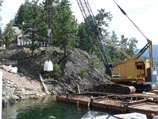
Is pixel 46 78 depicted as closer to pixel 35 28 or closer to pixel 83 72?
pixel 83 72

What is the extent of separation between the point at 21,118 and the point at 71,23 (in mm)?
Answer: 33919

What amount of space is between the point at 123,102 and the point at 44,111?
801cm

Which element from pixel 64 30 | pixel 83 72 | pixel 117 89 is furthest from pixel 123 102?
pixel 64 30

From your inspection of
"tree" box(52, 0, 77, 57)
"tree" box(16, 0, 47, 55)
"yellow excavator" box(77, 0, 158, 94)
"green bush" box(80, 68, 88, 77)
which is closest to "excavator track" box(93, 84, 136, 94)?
"yellow excavator" box(77, 0, 158, 94)

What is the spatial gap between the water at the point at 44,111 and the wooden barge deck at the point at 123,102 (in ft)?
3.38

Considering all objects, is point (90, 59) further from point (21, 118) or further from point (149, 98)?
point (21, 118)

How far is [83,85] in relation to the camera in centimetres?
5381

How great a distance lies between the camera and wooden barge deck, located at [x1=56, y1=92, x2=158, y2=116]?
93.1 feet

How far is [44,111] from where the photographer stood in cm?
3384

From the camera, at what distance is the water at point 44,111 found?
3052 centimetres

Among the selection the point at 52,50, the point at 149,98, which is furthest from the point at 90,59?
the point at 149,98

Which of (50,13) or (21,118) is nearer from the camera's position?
(21,118)

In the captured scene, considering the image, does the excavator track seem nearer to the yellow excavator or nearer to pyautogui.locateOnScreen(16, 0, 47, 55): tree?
the yellow excavator

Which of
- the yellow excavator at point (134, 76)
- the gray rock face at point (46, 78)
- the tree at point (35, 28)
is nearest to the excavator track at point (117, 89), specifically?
the yellow excavator at point (134, 76)
